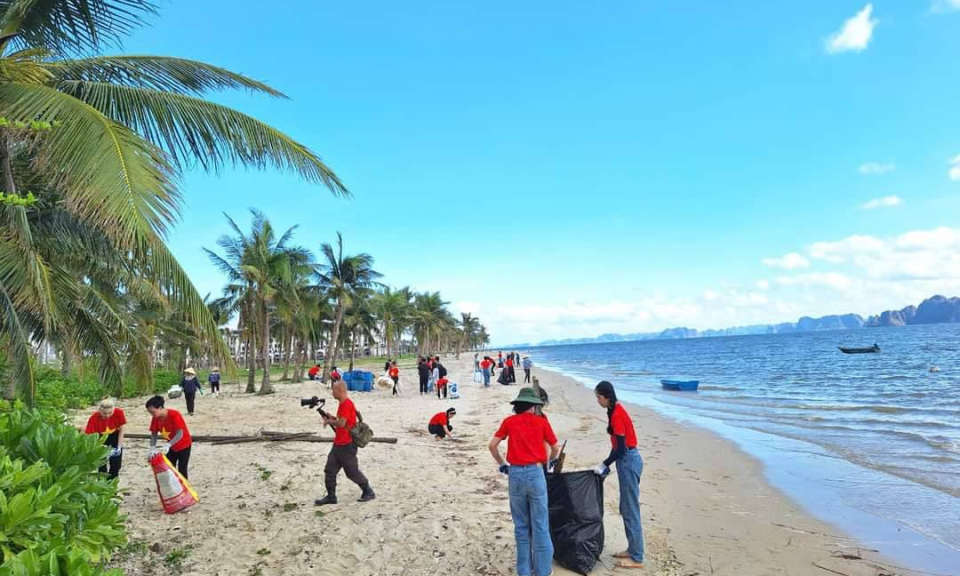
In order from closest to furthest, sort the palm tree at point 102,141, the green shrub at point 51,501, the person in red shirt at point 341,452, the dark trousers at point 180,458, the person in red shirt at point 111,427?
the green shrub at point 51,501
the palm tree at point 102,141
the person in red shirt at point 341,452
the person in red shirt at point 111,427
the dark trousers at point 180,458

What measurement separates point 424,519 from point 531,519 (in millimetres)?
1957

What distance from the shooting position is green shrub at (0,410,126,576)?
241 cm

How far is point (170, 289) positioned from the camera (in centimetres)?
480

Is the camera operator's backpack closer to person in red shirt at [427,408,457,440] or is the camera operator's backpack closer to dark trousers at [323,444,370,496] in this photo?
dark trousers at [323,444,370,496]

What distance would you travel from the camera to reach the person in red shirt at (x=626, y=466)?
15.3 feet

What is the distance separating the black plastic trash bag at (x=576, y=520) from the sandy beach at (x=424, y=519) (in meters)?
0.16

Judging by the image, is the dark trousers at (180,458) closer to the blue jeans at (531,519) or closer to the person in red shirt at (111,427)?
the person in red shirt at (111,427)

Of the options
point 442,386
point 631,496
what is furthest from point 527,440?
point 442,386

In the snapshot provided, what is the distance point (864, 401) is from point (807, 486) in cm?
1502

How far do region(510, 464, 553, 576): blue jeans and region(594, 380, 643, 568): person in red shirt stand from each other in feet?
2.19

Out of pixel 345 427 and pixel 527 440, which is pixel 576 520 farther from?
pixel 345 427

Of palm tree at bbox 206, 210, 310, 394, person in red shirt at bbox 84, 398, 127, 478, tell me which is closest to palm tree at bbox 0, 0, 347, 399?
person in red shirt at bbox 84, 398, 127, 478

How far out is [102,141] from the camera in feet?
13.9

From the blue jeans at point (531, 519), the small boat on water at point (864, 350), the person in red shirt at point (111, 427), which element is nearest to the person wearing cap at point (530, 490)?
the blue jeans at point (531, 519)
